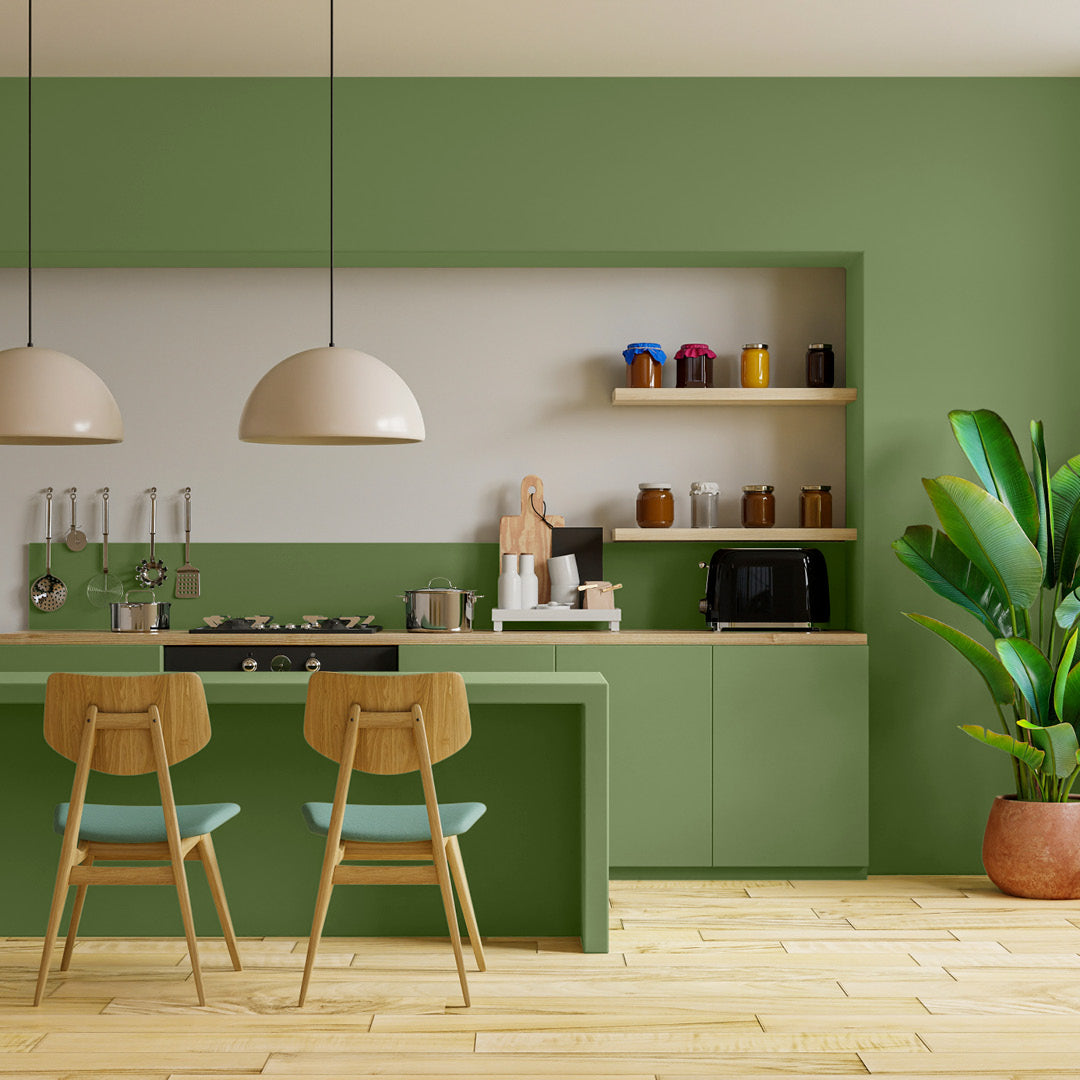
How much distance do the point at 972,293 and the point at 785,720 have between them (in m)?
1.79

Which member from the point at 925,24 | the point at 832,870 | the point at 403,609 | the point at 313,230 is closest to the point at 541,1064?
the point at 832,870

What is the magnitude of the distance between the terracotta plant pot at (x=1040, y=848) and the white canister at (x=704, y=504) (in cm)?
156

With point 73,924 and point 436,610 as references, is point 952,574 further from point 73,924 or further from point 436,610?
point 73,924

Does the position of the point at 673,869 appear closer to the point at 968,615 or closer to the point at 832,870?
the point at 832,870

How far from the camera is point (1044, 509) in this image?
13.9ft

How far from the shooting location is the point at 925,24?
14.0ft

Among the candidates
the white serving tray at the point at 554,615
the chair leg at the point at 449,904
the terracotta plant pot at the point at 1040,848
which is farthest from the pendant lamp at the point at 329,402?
the terracotta plant pot at the point at 1040,848

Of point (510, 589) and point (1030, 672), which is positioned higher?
point (510, 589)

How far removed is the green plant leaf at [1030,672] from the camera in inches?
161

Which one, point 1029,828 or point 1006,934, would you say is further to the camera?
point 1029,828

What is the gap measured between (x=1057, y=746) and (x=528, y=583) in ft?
6.70

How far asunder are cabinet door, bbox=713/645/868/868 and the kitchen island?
1.01m

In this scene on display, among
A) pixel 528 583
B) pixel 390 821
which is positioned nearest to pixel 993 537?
pixel 528 583

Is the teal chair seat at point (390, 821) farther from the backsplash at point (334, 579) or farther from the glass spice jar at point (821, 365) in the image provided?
the glass spice jar at point (821, 365)
